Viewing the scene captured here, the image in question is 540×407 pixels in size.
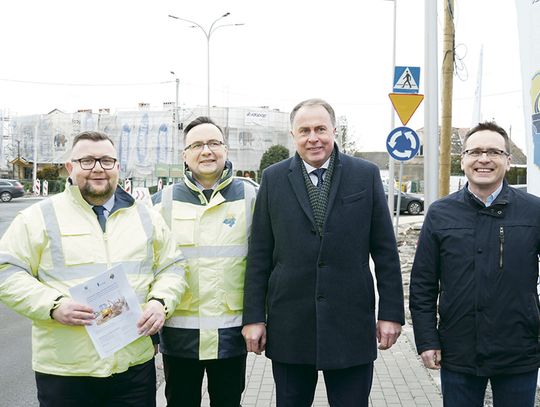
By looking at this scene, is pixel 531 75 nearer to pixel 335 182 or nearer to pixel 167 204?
pixel 335 182

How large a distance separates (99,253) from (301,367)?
1.20 m

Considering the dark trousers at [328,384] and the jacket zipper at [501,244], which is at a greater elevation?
the jacket zipper at [501,244]

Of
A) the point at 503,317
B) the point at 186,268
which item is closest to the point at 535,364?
the point at 503,317

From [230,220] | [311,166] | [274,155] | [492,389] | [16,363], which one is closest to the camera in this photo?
[492,389]

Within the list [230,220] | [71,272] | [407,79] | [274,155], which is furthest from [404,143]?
[274,155]

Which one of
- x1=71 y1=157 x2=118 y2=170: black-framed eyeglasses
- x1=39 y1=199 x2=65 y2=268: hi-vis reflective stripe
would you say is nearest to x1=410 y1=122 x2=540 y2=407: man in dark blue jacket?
x1=71 y1=157 x2=118 y2=170: black-framed eyeglasses

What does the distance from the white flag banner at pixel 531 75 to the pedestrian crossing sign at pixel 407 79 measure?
558 cm

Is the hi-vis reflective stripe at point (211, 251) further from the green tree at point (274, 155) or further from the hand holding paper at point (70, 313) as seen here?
the green tree at point (274, 155)

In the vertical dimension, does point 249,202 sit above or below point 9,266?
above

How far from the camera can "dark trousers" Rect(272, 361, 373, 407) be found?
10.2 ft

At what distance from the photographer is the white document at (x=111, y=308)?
2809mm

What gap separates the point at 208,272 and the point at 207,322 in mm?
271

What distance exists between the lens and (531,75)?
4.55 meters

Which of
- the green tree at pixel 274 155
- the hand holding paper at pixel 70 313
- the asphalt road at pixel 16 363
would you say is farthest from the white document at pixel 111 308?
the green tree at pixel 274 155
